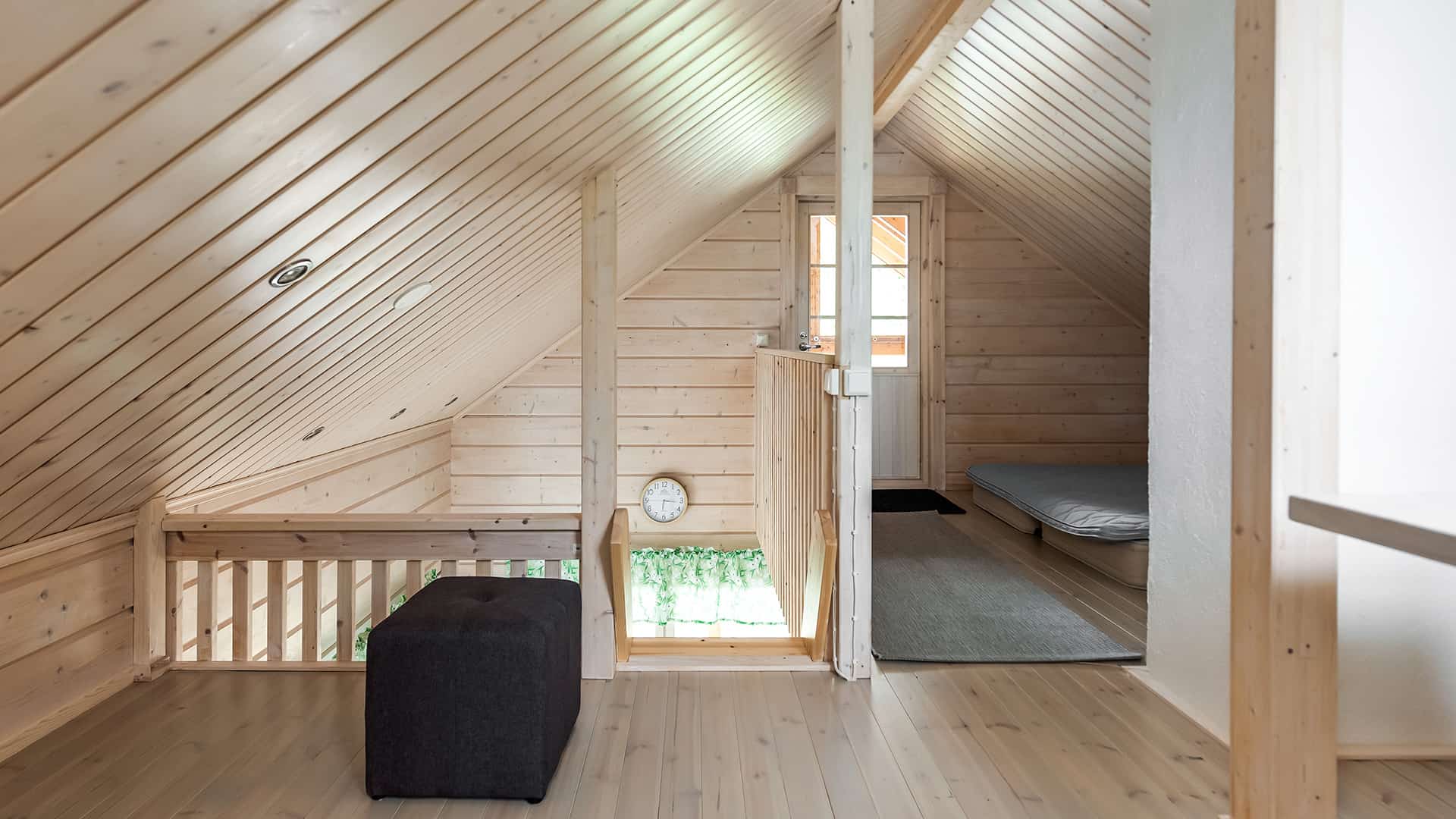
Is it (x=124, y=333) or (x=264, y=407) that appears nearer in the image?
(x=124, y=333)

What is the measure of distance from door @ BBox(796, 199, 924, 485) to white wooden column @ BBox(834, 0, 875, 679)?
331 centimetres

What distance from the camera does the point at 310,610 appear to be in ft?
9.41

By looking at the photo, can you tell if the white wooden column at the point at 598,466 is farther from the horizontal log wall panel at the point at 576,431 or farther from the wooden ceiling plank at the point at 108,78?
the horizontal log wall panel at the point at 576,431

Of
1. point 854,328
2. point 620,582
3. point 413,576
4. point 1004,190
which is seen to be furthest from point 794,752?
point 1004,190

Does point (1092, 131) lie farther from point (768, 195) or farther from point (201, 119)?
point (201, 119)

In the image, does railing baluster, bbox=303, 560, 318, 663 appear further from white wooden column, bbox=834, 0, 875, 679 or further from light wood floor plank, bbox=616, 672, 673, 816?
white wooden column, bbox=834, 0, 875, 679

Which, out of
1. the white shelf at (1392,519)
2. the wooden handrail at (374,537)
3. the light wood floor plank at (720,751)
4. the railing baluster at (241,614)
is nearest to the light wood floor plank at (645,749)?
the light wood floor plank at (720,751)

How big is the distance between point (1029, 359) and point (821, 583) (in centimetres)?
379

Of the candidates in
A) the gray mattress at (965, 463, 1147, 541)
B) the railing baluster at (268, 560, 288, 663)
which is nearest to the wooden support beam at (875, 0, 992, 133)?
the gray mattress at (965, 463, 1147, 541)

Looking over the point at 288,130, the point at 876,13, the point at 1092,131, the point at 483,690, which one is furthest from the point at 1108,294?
the point at 288,130

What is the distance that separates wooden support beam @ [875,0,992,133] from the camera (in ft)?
11.4

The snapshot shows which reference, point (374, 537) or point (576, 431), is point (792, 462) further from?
point (576, 431)

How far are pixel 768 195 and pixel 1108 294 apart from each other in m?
2.41

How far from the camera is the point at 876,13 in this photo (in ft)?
11.7
